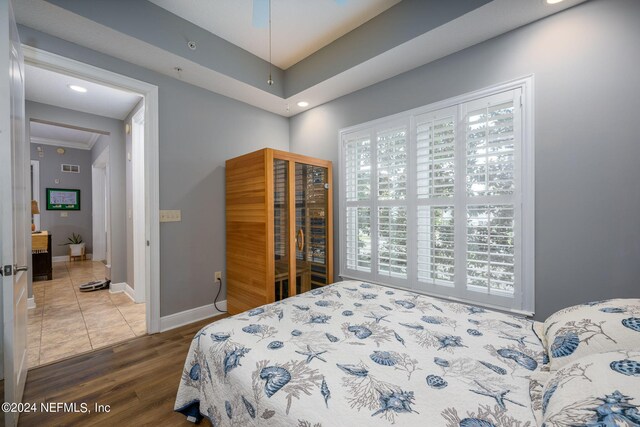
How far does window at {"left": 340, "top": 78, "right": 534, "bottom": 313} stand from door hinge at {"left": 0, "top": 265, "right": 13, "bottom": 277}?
8.42 ft

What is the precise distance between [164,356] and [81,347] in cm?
83

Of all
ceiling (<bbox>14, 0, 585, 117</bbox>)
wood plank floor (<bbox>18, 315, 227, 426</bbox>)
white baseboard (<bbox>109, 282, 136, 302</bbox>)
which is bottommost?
wood plank floor (<bbox>18, 315, 227, 426</bbox>)

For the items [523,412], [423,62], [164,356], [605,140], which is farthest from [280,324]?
[423,62]

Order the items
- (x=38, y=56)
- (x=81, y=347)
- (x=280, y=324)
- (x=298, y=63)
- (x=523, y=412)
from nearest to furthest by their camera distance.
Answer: (x=523, y=412) → (x=280, y=324) → (x=38, y=56) → (x=81, y=347) → (x=298, y=63)

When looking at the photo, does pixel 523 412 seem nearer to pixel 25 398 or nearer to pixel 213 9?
pixel 25 398

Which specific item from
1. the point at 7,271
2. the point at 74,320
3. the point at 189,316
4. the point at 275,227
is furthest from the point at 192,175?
the point at 74,320

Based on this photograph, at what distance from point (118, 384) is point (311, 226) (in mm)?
2027

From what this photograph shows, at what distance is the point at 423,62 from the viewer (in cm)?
242

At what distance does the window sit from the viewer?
75.9 inches

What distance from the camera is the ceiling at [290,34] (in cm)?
185

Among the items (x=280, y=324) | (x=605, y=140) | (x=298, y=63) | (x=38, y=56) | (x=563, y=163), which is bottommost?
(x=280, y=324)

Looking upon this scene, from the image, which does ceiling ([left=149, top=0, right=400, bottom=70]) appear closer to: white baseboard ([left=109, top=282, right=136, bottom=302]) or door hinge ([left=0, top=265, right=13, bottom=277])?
door hinge ([left=0, top=265, right=13, bottom=277])

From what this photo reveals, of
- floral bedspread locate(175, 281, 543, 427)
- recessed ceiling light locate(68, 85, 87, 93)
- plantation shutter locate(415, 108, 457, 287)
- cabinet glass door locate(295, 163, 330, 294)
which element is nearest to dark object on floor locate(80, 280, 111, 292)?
recessed ceiling light locate(68, 85, 87, 93)

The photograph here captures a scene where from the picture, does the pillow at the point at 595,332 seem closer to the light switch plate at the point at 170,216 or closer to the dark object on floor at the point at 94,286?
the light switch plate at the point at 170,216
